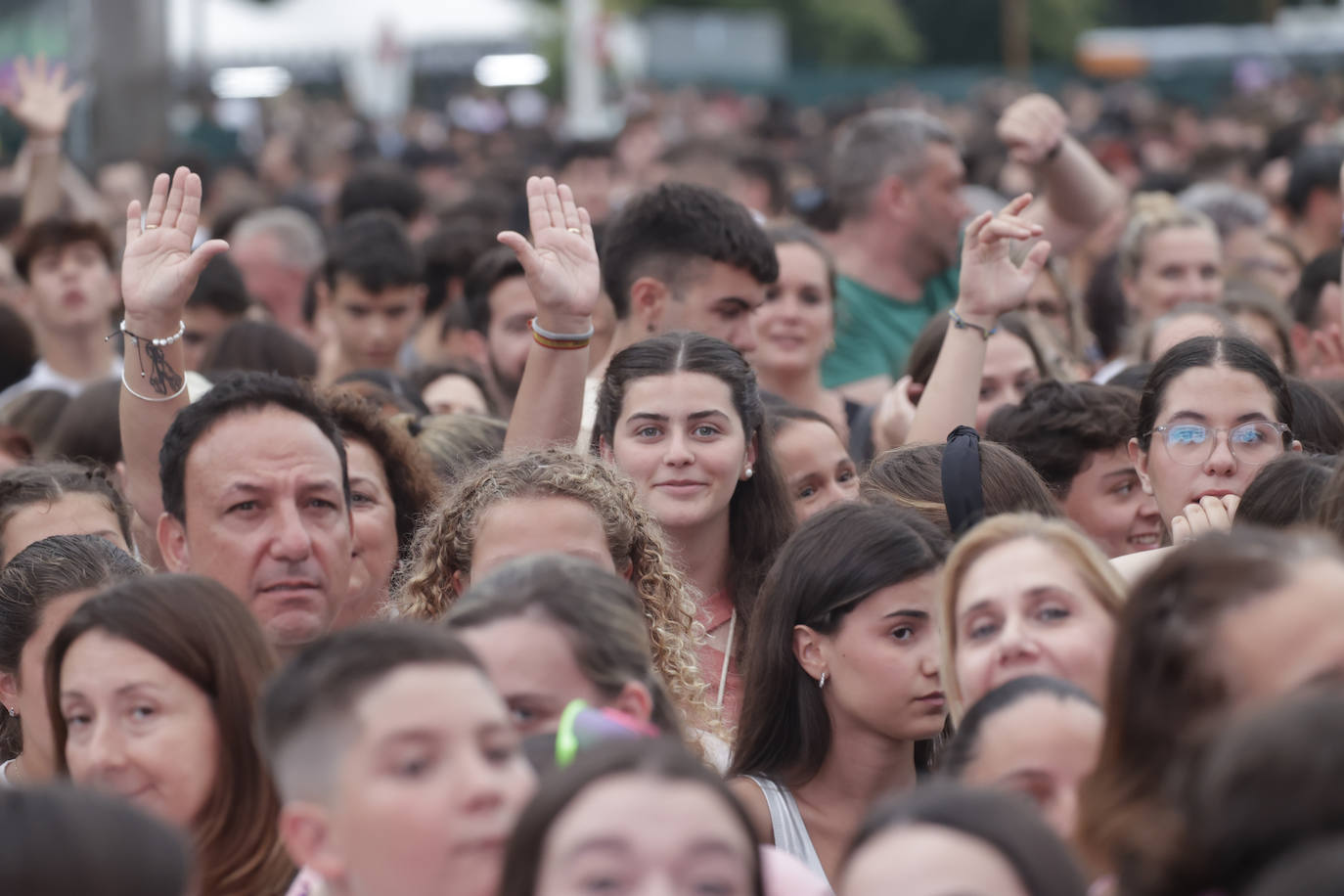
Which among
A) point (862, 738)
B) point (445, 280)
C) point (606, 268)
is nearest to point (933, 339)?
point (606, 268)

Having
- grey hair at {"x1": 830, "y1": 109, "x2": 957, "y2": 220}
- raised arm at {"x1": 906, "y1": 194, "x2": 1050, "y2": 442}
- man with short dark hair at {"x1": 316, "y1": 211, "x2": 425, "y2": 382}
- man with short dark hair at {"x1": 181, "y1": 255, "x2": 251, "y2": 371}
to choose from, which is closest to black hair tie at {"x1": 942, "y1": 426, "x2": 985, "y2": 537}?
raised arm at {"x1": 906, "y1": 194, "x2": 1050, "y2": 442}

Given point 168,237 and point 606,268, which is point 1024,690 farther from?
point 606,268

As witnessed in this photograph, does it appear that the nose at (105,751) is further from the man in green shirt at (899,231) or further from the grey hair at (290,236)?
the grey hair at (290,236)

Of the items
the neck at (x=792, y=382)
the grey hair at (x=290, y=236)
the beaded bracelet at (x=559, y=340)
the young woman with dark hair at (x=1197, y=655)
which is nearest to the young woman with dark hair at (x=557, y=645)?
the young woman with dark hair at (x=1197, y=655)

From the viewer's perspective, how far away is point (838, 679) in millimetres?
3812

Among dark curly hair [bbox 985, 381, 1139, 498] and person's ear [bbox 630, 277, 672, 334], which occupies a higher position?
person's ear [bbox 630, 277, 672, 334]

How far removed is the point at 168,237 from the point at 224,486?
2.46ft

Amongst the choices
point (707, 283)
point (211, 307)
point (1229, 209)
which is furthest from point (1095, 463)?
point (1229, 209)

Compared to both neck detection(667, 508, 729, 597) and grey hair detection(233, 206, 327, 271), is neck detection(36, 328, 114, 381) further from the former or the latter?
neck detection(667, 508, 729, 597)

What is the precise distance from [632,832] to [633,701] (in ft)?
2.61

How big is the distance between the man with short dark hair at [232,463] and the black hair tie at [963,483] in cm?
142

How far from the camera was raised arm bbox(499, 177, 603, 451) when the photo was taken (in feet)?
15.4

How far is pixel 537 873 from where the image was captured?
7.74 ft

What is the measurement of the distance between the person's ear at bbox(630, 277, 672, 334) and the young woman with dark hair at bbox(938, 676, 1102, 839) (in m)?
3.11
